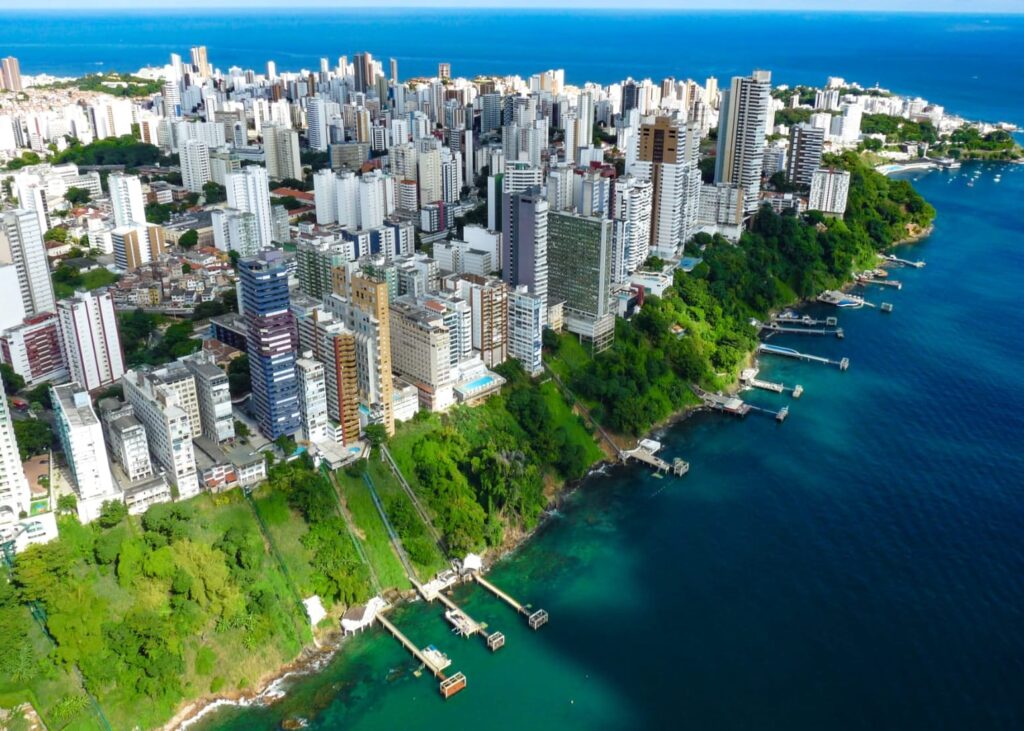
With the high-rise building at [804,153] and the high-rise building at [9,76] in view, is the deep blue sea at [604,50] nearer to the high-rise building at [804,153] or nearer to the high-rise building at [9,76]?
the high-rise building at [9,76]

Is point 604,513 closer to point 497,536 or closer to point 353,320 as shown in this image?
point 497,536

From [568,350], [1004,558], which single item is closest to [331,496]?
[568,350]

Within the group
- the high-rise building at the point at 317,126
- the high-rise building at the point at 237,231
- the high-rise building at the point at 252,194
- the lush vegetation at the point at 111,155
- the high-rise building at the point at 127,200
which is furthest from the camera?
the high-rise building at the point at 317,126

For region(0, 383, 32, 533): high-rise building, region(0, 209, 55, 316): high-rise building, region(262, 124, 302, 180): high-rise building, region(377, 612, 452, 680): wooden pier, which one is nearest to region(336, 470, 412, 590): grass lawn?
region(377, 612, 452, 680): wooden pier

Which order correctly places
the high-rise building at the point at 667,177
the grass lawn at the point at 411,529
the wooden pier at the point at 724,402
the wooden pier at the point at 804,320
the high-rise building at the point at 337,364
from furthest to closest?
1. the high-rise building at the point at 667,177
2. the wooden pier at the point at 804,320
3. the wooden pier at the point at 724,402
4. the high-rise building at the point at 337,364
5. the grass lawn at the point at 411,529

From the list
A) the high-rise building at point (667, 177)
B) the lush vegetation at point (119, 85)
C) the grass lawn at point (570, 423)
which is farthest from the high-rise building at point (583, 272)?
the lush vegetation at point (119, 85)
